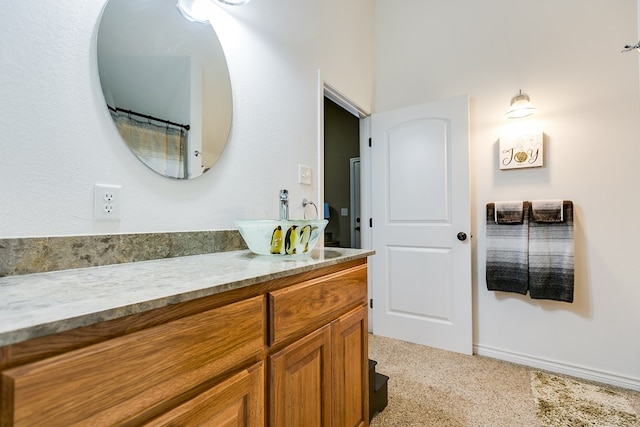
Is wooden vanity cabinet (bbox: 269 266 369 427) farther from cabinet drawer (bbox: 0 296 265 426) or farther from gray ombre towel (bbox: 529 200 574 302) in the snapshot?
gray ombre towel (bbox: 529 200 574 302)

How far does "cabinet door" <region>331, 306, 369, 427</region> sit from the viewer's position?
1.05m

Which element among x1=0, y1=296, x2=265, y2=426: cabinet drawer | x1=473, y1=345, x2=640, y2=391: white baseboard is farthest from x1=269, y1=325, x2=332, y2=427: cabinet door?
x1=473, y1=345, x2=640, y2=391: white baseboard

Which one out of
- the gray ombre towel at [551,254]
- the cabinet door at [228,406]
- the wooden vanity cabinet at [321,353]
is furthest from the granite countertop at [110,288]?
the gray ombre towel at [551,254]

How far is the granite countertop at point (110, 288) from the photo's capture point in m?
0.42

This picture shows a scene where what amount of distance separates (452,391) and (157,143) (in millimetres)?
1990

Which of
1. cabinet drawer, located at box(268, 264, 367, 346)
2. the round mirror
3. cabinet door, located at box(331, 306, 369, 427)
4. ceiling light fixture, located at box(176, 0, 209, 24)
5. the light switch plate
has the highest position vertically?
ceiling light fixture, located at box(176, 0, 209, 24)

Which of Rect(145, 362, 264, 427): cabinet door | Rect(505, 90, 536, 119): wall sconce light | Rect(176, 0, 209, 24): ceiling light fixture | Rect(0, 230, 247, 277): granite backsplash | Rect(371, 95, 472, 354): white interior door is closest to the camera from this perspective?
Rect(145, 362, 264, 427): cabinet door

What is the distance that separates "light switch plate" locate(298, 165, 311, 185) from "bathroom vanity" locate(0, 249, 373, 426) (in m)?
0.82

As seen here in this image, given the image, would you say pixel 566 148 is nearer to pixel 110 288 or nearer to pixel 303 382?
pixel 303 382

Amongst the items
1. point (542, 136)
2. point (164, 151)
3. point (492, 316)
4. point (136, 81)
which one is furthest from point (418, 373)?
point (136, 81)

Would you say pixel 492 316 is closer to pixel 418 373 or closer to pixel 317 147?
pixel 418 373

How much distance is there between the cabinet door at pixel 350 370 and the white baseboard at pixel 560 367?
141cm

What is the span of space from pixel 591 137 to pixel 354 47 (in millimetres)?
1769

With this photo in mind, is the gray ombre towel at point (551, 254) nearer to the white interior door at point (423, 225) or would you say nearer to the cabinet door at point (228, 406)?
the white interior door at point (423, 225)
